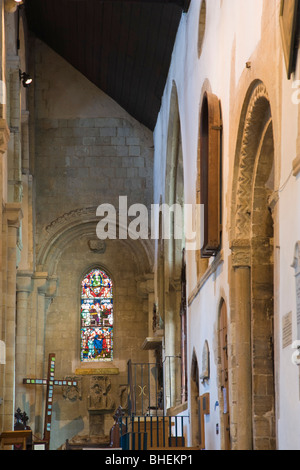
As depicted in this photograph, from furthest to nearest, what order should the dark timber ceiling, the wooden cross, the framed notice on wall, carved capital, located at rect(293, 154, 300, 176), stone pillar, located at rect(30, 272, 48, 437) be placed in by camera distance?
stone pillar, located at rect(30, 272, 48, 437) → the wooden cross → the dark timber ceiling → the framed notice on wall → carved capital, located at rect(293, 154, 300, 176)

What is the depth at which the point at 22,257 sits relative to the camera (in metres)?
19.9

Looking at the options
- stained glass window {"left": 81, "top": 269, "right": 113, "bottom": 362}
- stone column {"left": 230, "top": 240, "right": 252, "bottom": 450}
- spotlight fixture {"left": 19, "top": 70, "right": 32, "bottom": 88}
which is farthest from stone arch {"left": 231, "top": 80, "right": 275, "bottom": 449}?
stained glass window {"left": 81, "top": 269, "right": 113, "bottom": 362}

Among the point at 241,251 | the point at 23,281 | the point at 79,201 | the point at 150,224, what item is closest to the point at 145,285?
the point at 150,224

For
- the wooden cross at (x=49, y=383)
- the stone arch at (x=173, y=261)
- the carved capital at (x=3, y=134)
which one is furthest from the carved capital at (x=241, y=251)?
the wooden cross at (x=49, y=383)

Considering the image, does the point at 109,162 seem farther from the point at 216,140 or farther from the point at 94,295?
the point at 216,140

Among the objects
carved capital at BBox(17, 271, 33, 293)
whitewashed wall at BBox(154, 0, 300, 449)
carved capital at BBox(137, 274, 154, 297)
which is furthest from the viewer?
carved capital at BBox(137, 274, 154, 297)

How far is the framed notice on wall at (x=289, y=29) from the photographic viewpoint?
6.37 metres

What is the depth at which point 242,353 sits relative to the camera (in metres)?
9.18

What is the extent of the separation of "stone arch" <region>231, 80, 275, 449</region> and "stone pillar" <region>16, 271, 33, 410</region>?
10779 millimetres

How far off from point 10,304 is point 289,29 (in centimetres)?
883

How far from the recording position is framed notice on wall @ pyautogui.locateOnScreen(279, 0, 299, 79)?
6371 millimetres

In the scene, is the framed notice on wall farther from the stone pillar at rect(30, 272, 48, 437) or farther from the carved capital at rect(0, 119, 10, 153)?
the stone pillar at rect(30, 272, 48, 437)

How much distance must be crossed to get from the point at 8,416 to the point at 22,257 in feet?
20.9
